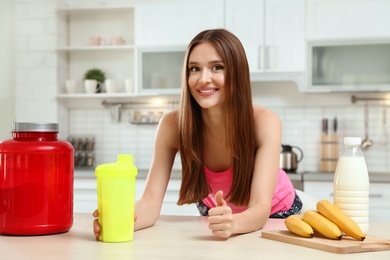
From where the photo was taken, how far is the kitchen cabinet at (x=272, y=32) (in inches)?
167

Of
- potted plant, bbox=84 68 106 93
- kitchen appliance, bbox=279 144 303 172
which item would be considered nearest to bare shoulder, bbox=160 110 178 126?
kitchen appliance, bbox=279 144 303 172

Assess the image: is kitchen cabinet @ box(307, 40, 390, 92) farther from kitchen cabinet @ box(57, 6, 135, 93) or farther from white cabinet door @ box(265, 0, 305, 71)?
kitchen cabinet @ box(57, 6, 135, 93)

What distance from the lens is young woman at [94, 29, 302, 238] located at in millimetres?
1870

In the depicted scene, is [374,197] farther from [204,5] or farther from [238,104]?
[238,104]

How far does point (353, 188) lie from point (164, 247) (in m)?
0.50

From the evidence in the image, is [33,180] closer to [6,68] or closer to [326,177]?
[326,177]

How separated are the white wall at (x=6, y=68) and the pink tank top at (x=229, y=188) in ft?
9.33

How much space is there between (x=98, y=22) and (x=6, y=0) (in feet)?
2.45

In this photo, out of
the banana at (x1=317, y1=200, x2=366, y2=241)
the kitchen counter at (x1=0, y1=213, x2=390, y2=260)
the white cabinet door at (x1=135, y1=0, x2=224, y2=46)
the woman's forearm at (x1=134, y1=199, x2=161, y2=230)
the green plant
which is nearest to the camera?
the kitchen counter at (x1=0, y1=213, x2=390, y2=260)

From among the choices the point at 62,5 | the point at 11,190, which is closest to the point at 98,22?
the point at 62,5

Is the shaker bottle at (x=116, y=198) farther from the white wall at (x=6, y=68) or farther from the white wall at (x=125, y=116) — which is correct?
the white wall at (x=6, y=68)

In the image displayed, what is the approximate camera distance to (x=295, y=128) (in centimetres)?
457

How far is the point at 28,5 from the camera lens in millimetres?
4684

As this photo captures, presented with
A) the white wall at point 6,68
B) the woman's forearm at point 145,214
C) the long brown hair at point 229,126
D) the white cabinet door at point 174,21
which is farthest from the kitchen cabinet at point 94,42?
the woman's forearm at point 145,214
